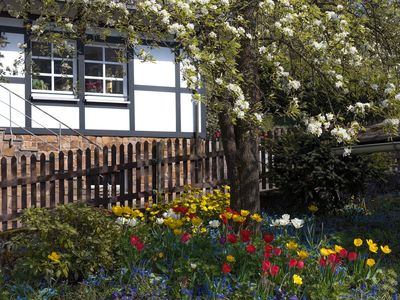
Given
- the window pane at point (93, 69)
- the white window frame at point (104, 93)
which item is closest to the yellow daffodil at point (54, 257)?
the white window frame at point (104, 93)

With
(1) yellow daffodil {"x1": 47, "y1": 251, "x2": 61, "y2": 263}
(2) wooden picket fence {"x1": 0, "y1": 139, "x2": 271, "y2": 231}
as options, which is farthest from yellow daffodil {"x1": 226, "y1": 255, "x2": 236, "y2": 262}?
(2) wooden picket fence {"x1": 0, "y1": 139, "x2": 271, "y2": 231}

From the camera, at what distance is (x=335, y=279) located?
429cm

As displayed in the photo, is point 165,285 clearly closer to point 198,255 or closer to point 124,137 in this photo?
point 198,255

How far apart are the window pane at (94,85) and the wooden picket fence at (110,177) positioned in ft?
18.0

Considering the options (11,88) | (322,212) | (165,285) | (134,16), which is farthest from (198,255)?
(11,88)

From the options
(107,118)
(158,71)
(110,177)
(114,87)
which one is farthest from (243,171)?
(158,71)

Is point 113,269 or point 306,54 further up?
point 306,54

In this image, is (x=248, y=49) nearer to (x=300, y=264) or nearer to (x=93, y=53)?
(x=300, y=264)

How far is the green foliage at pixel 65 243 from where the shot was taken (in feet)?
14.1

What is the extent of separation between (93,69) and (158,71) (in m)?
1.63

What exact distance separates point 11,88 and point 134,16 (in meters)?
9.58

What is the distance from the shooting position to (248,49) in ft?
21.1

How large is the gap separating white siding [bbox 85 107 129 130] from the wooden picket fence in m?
4.90

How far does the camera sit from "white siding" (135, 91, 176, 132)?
1609 centimetres
